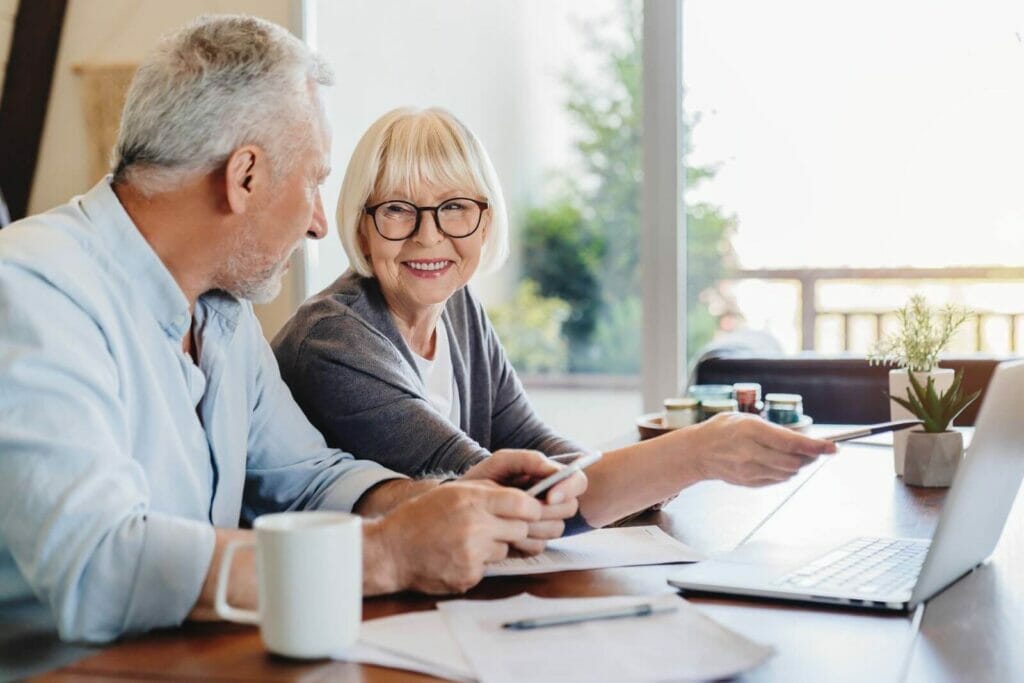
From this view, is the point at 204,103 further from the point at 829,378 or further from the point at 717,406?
the point at 829,378

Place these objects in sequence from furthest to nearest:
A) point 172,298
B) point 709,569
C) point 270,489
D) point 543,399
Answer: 1. point 543,399
2. point 270,489
3. point 172,298
4. point 709,569

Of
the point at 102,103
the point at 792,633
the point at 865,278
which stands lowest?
the point at 792,633

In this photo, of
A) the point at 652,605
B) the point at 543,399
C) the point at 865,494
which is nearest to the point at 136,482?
→ the point at 652,605

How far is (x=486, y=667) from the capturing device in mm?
870

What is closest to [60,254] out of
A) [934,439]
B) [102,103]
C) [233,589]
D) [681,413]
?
[233,589]

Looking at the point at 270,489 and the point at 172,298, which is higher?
the point at 172,298

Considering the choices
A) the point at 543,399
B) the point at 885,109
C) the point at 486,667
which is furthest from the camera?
the point at 543,399

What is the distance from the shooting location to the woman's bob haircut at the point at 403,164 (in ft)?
6.06

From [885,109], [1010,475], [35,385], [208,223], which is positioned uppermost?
[885,109]

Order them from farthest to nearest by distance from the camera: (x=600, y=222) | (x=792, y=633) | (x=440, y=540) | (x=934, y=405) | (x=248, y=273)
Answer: (x=600, y=222), (x=934, y=405), (x=248, y=273), (x=440, y=540), (x=792, y=633)

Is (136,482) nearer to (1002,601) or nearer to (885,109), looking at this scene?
(1002,601)

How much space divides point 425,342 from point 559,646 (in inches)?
44.3

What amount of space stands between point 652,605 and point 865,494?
2.46 ft

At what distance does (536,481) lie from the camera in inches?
53.4
